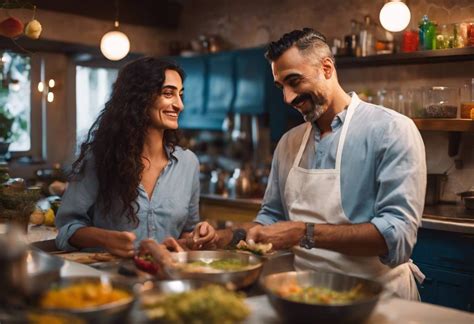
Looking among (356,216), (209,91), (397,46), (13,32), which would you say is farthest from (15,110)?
(356,216)

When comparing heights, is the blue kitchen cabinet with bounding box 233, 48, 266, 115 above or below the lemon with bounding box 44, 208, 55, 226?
above

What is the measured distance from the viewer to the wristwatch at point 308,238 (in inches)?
91.7

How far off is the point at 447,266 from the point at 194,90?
Answer: 350cm

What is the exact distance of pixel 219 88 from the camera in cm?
646

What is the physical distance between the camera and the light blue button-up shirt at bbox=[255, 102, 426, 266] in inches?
89.9

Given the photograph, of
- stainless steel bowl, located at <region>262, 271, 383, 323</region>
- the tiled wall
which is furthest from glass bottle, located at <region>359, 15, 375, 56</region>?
stainless steel bowl, located at <region>262, 271, 383, 323</region>

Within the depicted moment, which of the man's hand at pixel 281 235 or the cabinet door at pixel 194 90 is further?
the cabinet door at pixel 194 90

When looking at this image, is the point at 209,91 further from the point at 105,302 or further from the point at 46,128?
the point at 105,302

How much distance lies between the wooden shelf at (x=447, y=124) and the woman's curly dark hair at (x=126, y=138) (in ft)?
7.52

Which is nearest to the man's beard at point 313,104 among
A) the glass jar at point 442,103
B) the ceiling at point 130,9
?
the glass jar at point 442,103

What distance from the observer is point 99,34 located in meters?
6.71

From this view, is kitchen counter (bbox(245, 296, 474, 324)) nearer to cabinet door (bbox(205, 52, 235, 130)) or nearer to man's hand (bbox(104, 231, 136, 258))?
man's hand (bbox(104, 231, 136, 258))

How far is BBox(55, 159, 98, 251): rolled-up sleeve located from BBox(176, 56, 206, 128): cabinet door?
381 cm

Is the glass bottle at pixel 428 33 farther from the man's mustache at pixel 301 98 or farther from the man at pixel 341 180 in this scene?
the man's mustache at pixel 301 98
